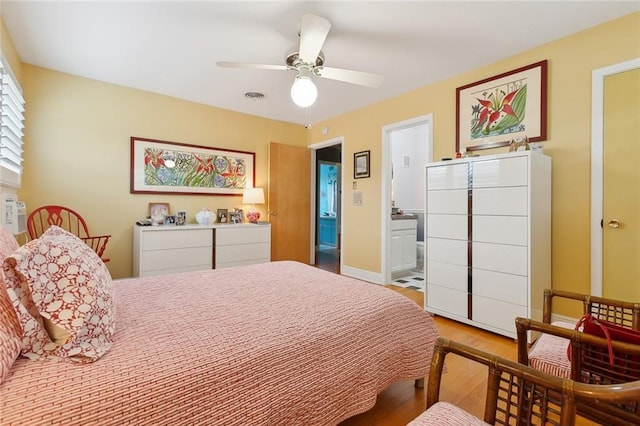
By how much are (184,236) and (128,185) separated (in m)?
0.95

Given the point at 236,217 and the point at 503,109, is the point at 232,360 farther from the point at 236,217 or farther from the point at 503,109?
the point at 236,217

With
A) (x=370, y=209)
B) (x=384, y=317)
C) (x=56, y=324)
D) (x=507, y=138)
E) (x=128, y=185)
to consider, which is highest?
(x=507, y=138)

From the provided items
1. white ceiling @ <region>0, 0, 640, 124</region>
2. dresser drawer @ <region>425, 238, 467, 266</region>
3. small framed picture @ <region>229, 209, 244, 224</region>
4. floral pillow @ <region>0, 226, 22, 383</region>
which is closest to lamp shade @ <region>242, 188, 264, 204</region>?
small framed picture @ <region>229, 209, 244, 224</region>

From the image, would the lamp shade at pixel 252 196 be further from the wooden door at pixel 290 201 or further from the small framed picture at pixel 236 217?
the wooden door at pixel 290 201

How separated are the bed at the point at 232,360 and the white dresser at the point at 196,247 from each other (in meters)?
1.65

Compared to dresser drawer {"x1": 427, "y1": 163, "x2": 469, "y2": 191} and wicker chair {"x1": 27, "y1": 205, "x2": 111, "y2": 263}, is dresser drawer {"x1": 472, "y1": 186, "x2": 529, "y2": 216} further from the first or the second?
wicker chair {"x1": 27, "y1": 205, "x2": 111, "y2": 263}

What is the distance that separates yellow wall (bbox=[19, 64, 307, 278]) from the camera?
303cm

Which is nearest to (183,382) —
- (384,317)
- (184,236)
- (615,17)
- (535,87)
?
(384,317)

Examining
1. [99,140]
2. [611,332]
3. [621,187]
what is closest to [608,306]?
[611,332]

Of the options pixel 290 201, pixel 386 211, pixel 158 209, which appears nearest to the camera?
pixel 158 209

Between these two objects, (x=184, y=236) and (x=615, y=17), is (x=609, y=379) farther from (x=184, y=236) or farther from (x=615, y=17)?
(x=184, y=236)

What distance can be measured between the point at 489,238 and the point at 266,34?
2513mm

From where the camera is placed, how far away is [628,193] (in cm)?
215

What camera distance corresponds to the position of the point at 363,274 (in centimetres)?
423
